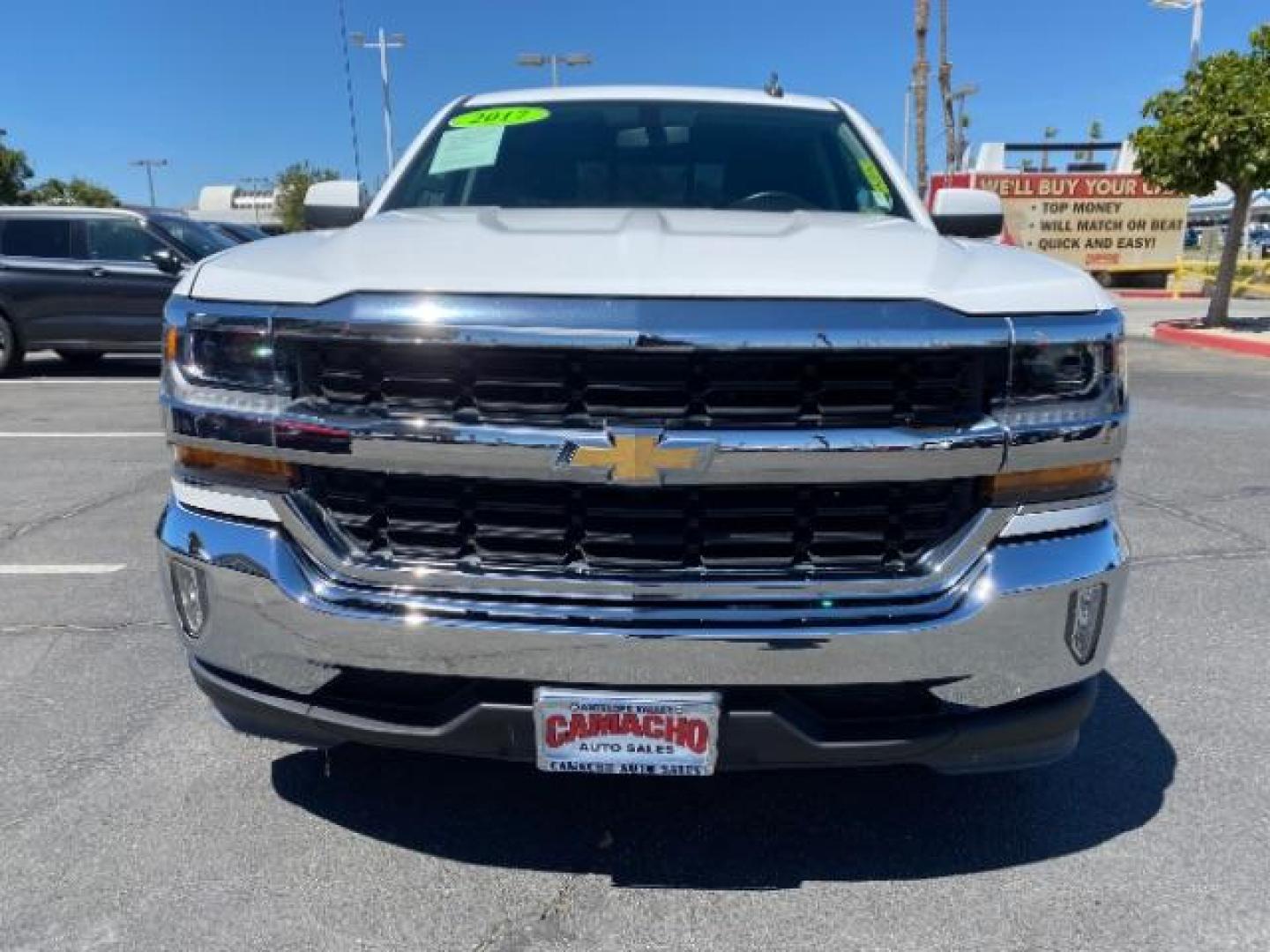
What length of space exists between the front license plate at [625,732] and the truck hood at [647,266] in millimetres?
812

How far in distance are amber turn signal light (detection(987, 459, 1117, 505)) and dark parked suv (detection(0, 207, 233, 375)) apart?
10.8 meters

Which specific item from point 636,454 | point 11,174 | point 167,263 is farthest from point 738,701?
point 11,174

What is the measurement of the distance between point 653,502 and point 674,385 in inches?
9.7

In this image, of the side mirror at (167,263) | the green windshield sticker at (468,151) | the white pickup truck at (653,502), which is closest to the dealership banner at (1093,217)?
the side mirror at (167,263)

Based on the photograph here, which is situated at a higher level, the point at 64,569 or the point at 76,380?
the point at 64,569

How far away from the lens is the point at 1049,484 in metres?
2.25

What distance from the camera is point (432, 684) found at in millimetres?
2283

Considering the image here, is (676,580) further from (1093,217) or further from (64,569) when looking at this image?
(1093,217)

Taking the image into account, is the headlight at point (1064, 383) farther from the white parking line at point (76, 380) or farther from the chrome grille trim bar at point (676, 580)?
the white parking line at point (76, 380)

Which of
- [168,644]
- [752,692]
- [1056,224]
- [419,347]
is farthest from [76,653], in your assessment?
[1056,224]

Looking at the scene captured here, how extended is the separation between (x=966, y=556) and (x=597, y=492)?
0.77 metres

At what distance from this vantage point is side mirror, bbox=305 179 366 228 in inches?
148

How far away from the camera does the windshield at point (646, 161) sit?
→ 3756 millimetres

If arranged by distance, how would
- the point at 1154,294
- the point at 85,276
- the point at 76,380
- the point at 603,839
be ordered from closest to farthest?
the point at 603,839 → the point at 85,276 → the point at 76,380 → the point at 1154,294
